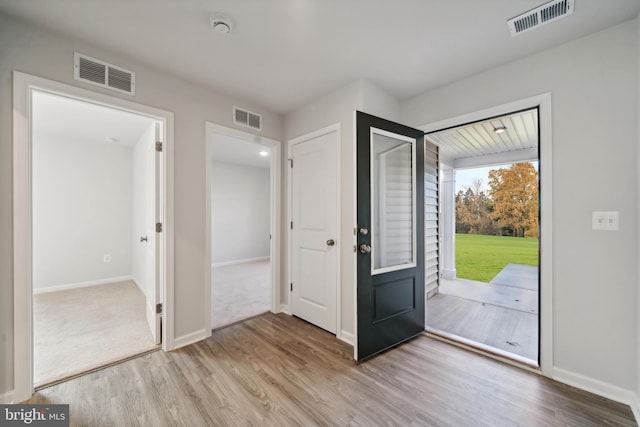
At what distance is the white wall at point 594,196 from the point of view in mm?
1646

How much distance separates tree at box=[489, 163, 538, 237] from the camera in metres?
5.59

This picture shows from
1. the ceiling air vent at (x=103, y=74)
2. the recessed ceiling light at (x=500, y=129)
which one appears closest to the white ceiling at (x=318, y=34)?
the ceiling air vent at (x=103, y=74)

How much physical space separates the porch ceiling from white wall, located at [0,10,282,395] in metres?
2.67

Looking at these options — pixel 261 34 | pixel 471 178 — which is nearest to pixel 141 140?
pixel 261 34

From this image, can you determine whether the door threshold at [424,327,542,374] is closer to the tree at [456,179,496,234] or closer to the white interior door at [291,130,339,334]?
the white interior door at [291,130,339,334]

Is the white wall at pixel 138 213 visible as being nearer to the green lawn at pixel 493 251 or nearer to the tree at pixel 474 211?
the tree at pixel 474 211

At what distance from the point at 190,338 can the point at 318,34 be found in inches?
114

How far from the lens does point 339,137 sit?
2.55 metres

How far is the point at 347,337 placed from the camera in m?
2.47

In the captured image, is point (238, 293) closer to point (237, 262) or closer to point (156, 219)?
point (156, 219)

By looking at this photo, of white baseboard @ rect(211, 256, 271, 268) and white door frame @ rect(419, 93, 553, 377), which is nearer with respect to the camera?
white door frame @ rect(419, 93, 553, 377)

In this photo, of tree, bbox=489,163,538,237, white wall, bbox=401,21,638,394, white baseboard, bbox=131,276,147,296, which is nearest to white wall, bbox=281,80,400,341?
white wall, bbox=401,21,638,394

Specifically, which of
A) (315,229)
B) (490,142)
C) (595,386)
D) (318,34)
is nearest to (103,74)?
(318,34)

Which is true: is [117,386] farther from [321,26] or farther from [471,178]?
[471,178]
